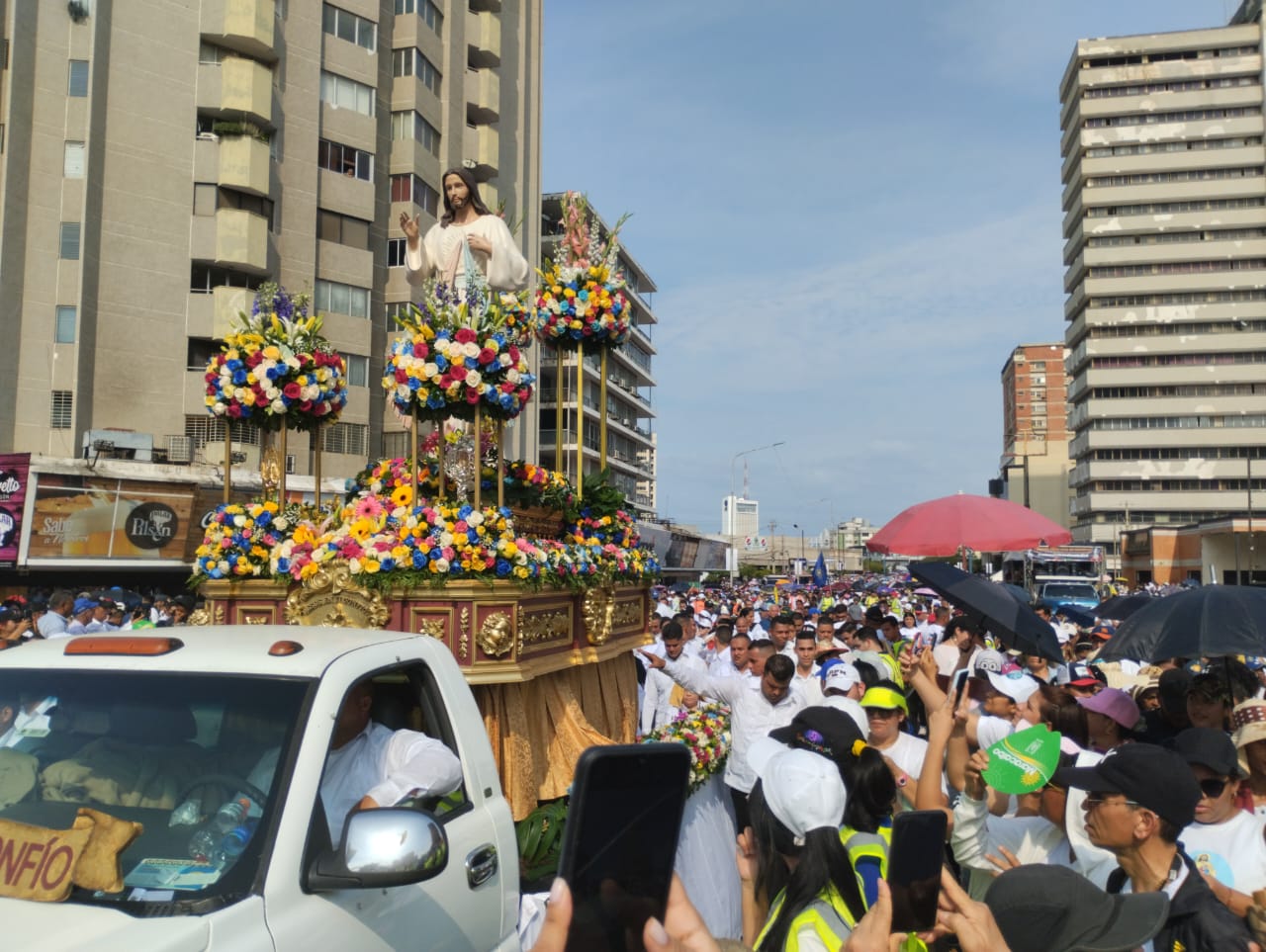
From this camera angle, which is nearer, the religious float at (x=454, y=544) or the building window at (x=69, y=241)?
the religious float at (x=454, y=544)

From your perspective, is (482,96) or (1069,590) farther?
(482,96)

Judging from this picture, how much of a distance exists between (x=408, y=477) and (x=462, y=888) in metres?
5.59

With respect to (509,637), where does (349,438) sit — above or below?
above

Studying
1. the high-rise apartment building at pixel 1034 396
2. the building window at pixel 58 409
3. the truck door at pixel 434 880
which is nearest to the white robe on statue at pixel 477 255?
the truck door at pixel 434 880

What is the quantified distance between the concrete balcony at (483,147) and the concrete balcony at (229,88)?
10351 mm

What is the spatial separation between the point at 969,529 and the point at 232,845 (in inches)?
285

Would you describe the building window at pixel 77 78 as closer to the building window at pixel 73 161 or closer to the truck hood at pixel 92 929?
the building window at pixel 73 161

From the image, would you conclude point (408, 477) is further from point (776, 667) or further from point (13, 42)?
point (13, 42)

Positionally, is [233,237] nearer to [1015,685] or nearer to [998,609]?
[998,609]

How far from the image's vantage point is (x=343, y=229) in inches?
1496

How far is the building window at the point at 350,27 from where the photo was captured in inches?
1479

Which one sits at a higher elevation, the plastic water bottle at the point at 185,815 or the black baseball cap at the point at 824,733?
the black baseball cap at the point at 824,733

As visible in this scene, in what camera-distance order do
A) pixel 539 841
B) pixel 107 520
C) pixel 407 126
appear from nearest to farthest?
pixel 539 841 → pixel 107 520 → pixel 407 126

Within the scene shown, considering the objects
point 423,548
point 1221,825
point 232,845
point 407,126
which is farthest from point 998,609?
point 407,126
